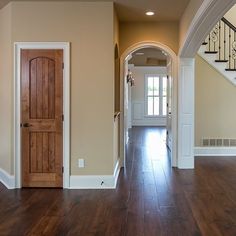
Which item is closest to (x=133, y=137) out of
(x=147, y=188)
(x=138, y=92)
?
(x=138, y=92)

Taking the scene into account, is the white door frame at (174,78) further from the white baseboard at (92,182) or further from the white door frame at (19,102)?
the white door frame at (19,102)

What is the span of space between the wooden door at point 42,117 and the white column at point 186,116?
2500mm

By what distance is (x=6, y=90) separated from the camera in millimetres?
5262

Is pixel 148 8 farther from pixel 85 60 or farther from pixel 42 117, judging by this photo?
pixel 42 117

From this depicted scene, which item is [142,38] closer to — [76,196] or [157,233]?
[76,196]

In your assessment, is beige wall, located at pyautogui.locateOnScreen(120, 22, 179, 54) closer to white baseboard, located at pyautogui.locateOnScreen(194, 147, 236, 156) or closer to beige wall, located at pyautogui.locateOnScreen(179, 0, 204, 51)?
beige wall, located at pyautogui.locateOnScreen(179, 0, 204, 51)

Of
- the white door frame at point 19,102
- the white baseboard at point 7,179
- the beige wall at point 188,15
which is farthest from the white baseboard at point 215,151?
the white baseboard at point 7,179

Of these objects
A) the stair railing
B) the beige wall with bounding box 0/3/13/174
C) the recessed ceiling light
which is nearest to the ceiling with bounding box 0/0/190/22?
the recessed ceiling light

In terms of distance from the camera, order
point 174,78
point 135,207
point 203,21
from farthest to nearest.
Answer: point 174,78
point 203,21
point 135,207

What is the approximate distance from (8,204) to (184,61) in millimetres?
4049

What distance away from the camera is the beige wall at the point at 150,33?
21.4 ft

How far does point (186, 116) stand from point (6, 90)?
132 inches

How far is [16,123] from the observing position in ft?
16.8

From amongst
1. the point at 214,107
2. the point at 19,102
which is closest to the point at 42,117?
the point at 19,102
